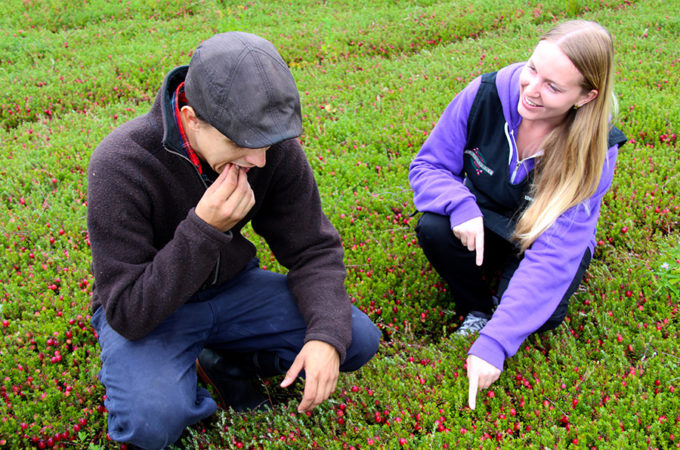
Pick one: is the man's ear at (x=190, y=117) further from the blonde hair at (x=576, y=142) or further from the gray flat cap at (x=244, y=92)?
the blonde hair at (x=576, y=142)

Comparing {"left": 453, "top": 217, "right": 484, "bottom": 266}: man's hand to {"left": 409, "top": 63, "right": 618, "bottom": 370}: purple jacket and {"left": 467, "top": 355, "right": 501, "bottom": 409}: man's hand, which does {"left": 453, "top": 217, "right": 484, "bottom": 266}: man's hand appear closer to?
{"left": 409, "top": 63, "right": 618, "bottom": 370}: purple jacket

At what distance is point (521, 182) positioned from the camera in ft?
13.0

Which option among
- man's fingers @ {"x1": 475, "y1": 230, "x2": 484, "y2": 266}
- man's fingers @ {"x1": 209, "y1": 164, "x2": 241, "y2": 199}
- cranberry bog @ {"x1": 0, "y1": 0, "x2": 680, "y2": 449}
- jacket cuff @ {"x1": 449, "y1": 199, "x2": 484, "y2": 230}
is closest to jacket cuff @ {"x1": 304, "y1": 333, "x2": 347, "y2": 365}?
cranberry bog @ {"x1": 0, "y1": 0, "x2": 680, "y2": 449}

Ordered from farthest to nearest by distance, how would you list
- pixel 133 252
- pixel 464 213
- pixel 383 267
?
pixel 383 267, pixel 464 213, pixel 133 252

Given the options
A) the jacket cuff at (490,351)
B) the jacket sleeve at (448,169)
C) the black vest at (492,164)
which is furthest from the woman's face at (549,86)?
the jacket cuff at (490,351)

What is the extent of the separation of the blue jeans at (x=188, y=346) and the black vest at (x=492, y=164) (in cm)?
140

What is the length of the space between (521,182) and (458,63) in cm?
545

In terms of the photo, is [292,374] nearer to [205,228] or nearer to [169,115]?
[205,228]

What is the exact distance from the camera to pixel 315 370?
292 centimetres

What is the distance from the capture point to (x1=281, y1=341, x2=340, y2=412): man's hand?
9.59 feet

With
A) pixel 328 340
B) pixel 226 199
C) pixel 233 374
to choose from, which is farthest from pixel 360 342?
pixel 226 199

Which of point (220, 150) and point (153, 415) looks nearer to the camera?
point (220, 150)

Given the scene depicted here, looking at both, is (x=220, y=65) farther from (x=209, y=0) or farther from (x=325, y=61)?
(x=209, y=0)

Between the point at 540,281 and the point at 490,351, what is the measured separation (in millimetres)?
597
